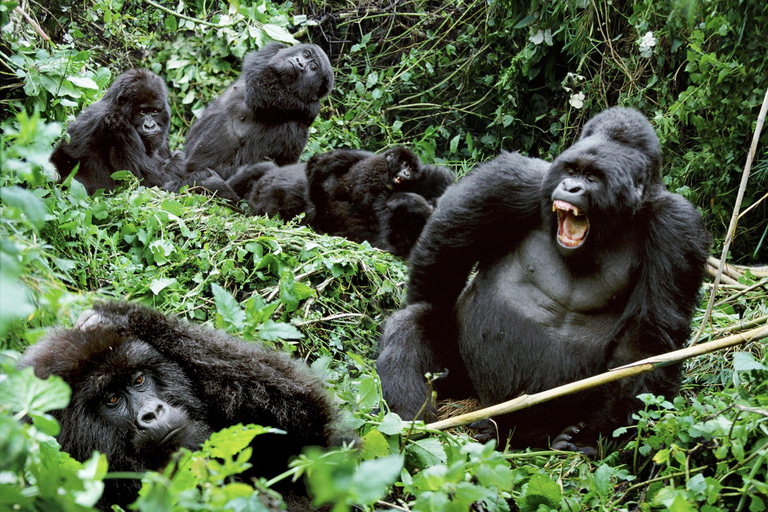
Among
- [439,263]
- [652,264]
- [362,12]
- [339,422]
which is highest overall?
[362,12]

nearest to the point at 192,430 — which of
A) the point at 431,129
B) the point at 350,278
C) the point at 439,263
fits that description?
the point at 439,263

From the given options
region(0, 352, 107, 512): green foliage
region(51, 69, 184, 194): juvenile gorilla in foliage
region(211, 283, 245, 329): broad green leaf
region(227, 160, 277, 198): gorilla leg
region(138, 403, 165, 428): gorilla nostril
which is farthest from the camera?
region(227, 160, 277, 198): gorilla leg

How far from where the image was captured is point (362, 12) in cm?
736

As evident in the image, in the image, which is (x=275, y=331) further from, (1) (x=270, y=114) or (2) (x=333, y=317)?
(1) (x=270, y=114)

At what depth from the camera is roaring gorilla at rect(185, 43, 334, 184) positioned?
636 centimetres

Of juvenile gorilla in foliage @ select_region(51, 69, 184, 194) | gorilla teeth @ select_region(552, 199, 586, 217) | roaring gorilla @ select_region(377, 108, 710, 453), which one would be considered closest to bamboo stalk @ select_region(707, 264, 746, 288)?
roaring gorilla @ select_region(377, 108, 710, 453)

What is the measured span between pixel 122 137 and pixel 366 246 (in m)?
2.07

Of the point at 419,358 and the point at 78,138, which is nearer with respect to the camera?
the point at 419,358

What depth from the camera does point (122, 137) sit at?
212 inches

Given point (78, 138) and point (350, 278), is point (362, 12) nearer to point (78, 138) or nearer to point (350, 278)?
point (78, 138)

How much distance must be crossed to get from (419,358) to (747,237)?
2707mm

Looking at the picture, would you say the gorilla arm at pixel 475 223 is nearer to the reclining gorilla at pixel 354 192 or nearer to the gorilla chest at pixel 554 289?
the gorilla chest at pixel 554 289

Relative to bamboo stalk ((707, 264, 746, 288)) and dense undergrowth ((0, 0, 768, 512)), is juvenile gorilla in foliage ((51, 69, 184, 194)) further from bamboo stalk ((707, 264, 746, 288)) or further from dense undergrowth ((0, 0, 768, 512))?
bamboo stalk ((707, 264, 746, 288))

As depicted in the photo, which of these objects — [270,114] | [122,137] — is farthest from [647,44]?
[122,137]
